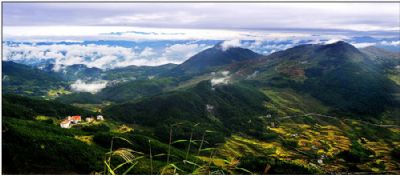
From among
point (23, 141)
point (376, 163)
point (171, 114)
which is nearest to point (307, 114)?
point (171, 114)

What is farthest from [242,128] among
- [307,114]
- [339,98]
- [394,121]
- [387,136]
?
[339,98]

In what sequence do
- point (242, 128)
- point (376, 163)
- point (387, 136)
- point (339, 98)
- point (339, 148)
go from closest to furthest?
point (376, 163)
point (339, 148)
point (387, 136)
point (242, 128)
point (339, 98)

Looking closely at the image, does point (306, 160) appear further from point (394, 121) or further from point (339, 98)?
point (339, 98)

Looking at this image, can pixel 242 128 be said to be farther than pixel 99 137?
Yes

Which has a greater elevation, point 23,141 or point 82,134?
point 23,141

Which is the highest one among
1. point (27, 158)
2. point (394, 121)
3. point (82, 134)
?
point (27, 158)

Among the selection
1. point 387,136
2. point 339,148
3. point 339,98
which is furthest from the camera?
point 339,98

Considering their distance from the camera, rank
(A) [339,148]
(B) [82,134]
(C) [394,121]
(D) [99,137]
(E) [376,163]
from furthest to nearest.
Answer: (C) [394,121] < (A) [339,148] < (E) [376,163] < (B) [82,134] < (D) [99,137]

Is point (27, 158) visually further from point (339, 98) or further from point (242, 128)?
point (339, 98)

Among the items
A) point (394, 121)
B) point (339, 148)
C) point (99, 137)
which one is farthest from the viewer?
point (394, 121)
